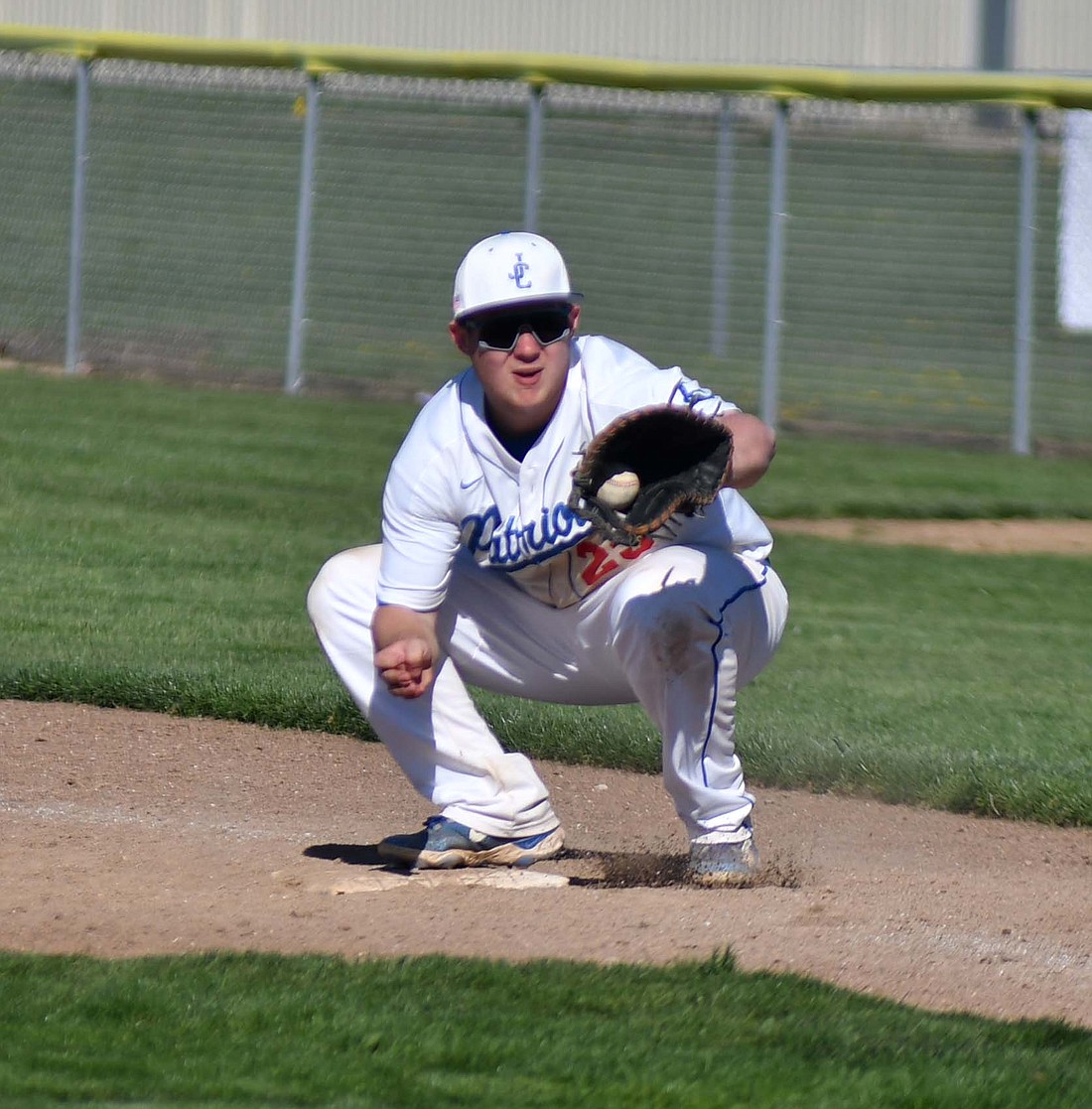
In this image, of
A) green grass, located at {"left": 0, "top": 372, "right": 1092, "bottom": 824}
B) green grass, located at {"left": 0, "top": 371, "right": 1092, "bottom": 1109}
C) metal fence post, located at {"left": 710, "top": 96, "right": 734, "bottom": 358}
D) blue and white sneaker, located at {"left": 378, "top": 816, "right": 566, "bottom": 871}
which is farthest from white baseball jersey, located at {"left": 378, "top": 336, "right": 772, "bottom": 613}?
metal fence post, located at {"left": 710, "top": 96, "right": 734, "bottom": 358}

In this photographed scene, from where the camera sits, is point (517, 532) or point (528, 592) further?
point (528, 592)

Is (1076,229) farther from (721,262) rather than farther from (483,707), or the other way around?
(483,707)

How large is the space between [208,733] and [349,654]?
1611 mm

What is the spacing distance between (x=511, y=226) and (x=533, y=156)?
1592 millimetres

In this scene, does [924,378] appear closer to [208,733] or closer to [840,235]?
[840,235]

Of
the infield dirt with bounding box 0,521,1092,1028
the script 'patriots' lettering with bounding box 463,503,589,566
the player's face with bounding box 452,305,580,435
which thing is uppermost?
the player's face with bounding box 452,305,580,435

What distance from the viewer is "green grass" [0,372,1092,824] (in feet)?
19.6

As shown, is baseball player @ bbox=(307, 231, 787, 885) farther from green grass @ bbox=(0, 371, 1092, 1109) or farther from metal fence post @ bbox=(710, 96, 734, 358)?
metal fence post @ bbox=(710, 96, 734, 358)

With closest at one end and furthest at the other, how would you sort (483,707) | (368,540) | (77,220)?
(483,707) < (368,540) < (77,220)

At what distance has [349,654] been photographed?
454cm

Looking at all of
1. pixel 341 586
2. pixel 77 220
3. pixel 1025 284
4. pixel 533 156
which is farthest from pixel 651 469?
pixel 77 220

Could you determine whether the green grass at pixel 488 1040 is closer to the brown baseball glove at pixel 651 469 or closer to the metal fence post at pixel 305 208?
the brown baseball glove at pixel 651 469

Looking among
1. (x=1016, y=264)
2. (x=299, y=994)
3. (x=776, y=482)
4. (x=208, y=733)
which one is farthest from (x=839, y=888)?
(x=1016, y=264)

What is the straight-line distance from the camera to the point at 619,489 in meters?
3.97
